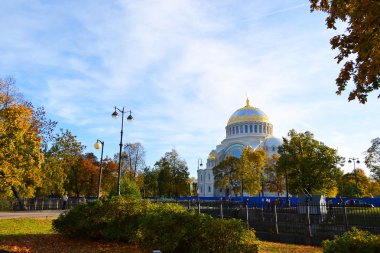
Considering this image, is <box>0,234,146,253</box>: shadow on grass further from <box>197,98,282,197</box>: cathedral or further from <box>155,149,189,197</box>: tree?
<box>197,98,282,197</box>: cathedral

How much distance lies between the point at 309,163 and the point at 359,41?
1228 inches

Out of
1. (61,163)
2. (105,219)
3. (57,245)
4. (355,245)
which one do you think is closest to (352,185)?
(61,163)

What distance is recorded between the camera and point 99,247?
1145 cm

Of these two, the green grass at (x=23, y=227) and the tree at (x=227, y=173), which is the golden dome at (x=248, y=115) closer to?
the tree at (x=227, y=173)

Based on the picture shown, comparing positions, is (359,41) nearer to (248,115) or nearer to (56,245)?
(56,245)

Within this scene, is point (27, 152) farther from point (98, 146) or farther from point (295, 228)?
point (295, 228)

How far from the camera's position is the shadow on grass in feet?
35.7

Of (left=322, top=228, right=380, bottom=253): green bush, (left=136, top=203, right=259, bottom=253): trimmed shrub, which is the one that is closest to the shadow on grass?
(left=136, top=203, right=259, bottom=253): trimmed shrub

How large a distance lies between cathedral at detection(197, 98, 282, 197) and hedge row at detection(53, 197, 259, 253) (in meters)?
79.8

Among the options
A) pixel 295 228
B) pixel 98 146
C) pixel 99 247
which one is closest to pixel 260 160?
pixel 98 146

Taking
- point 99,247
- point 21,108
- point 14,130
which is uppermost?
point 21,108

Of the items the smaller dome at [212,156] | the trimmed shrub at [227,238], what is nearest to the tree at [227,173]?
the smaller dome at [212,156]

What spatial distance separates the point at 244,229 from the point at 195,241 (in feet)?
5.12

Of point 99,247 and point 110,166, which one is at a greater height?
point 110,166
